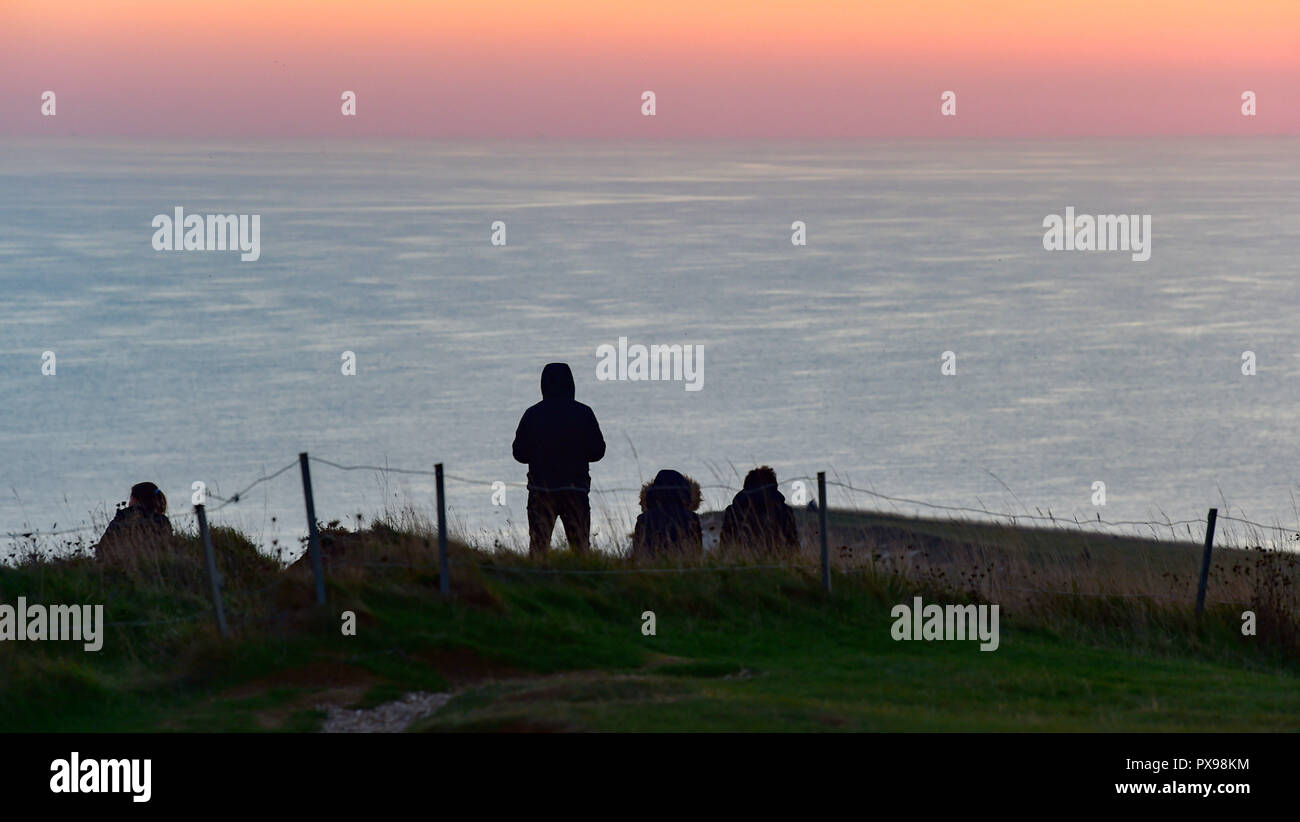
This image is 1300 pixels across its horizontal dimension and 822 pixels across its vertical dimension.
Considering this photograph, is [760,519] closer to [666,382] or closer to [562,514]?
[562,514]

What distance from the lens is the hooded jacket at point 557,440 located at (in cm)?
1509

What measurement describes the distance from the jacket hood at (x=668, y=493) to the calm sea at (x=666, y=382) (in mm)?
1336

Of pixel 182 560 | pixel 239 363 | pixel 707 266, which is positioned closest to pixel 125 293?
pixel 239 363

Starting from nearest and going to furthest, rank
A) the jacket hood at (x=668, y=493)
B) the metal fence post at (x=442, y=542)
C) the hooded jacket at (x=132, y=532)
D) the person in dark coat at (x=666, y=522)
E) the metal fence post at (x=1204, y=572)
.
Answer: the metal fence post at (x=442, y=542)
the metal fence post at (x=1204, y=572)
the hooded jacket at (x=132, y=532)
the person in dark coat at (x=666, y=522)
the jacket hood at (x=668, y=493)

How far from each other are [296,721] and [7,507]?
50.2m

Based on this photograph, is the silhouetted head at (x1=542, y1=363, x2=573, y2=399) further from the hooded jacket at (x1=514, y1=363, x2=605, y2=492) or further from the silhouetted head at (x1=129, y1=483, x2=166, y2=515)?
the silhouetted head at (x1=129, y1=483, x2=166, y2=515)

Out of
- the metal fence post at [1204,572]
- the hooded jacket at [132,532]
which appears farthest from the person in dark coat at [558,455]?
the metal fence post at [1204,572]

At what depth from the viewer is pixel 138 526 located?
49.7ft

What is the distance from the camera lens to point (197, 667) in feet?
37.4

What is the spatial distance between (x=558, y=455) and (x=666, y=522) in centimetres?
122

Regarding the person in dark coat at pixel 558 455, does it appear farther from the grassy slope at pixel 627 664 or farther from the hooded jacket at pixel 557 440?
the grassy slope at pixel 627 664

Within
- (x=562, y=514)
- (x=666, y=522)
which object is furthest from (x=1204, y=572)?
(x=562, y=514)

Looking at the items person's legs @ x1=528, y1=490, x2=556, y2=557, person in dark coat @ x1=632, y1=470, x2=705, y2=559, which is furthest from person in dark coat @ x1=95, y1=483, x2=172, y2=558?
person in dark coat @ x1=632, y1=470, x2=705, y2=559
